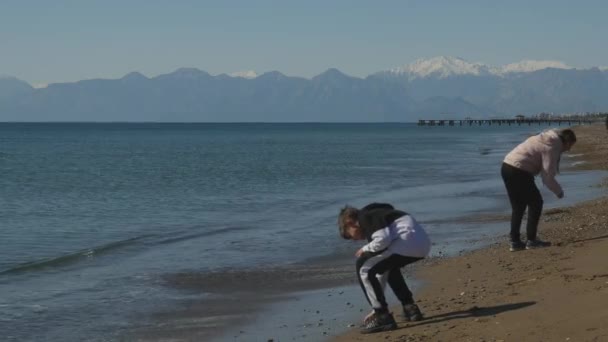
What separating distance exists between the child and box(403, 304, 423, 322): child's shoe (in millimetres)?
258

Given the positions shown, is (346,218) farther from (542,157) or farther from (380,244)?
(542,157)

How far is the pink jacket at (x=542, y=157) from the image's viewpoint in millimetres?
→ 11123

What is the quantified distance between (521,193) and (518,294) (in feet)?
8.68

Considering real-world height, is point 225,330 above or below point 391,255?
below

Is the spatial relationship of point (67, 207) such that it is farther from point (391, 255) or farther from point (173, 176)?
point (391, 255)

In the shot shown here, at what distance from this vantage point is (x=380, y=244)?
8.26m

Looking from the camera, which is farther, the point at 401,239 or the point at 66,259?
the point at 66,259

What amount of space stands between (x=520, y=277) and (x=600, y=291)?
1.88 meters

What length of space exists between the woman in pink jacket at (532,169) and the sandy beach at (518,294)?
→ 458mm

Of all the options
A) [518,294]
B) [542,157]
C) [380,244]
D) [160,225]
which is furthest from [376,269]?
[160,225]

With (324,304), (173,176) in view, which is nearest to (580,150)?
(173,176)

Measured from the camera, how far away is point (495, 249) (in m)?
13.0

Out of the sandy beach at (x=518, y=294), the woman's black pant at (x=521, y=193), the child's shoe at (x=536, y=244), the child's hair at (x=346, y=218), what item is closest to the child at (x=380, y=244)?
the child's hair at (x=346, y=218)

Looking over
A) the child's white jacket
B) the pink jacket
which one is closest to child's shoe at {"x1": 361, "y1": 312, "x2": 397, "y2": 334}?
the child's white jacket
